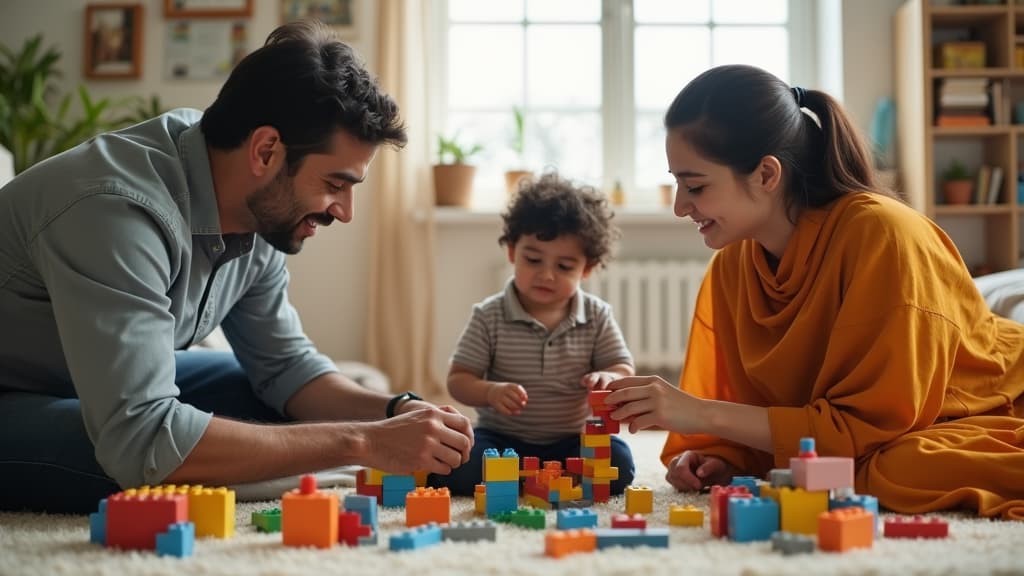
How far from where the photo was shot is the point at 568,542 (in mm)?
1189

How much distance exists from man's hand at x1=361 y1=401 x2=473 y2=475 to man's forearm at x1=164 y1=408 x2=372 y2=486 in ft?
0.07

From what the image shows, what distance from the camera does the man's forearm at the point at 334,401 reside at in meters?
1.92

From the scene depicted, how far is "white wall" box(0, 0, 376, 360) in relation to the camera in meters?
4.09

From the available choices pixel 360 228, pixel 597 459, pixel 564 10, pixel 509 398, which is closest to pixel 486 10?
pixel 564 10

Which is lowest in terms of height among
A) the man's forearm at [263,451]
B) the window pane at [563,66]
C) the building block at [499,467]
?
the building block at [499,467]

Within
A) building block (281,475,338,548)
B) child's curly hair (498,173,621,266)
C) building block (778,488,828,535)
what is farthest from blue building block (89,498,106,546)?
child's curly hair (498,173,621,266)

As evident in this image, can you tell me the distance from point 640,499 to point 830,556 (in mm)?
438

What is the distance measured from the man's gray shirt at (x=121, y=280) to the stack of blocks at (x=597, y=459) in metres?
0.66

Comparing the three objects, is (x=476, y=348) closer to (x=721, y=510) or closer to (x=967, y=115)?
(x=721, y=510)

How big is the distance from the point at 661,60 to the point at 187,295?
3.10 meters

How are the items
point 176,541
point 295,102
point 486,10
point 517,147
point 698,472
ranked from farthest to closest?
point 486,10 → point 517,147 → point 698,472 → point 295,102 → point 176,541

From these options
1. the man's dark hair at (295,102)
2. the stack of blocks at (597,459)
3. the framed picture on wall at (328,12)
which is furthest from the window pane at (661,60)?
the stack of blocks at (597,459)

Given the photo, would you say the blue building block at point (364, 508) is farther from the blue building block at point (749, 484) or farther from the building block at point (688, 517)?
the blue building block at point (749, 484)

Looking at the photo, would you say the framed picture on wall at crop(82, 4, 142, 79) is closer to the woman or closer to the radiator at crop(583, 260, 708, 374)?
the radiator at crop(583, 260, 708, 374)
